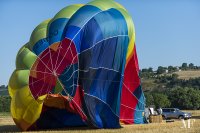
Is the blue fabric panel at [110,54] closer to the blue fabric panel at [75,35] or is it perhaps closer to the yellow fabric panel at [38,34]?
the blue fabric panel at [75,35]

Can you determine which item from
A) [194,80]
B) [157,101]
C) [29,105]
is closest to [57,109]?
[29,105]

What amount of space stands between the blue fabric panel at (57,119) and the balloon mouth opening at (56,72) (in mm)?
2411

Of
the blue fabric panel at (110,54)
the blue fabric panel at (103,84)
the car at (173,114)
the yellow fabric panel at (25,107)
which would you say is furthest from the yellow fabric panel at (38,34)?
the car at (173,114)

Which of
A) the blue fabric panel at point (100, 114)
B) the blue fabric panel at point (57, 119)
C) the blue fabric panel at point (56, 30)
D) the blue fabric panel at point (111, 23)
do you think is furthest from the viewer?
the blue fabric panel at point (57, 119)

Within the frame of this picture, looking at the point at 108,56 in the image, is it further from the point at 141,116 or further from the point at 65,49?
the point at 141,116

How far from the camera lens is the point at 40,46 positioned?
24469 mm

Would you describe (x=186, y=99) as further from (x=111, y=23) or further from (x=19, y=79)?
(x=19, y=79)

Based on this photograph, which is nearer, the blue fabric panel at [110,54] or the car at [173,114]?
the blue fabric panel at [110,54]

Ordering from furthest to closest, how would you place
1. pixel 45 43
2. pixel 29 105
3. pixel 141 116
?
pixel 141 116 → pixel 45 43 → pixel 29 105

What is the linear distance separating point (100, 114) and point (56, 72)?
10.2ft

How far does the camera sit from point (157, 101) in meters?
62.0

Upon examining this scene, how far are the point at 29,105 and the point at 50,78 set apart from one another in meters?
1.72

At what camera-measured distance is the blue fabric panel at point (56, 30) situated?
24.2 metres

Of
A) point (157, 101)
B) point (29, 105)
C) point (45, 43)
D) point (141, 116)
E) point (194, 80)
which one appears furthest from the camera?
point (194, 80)
